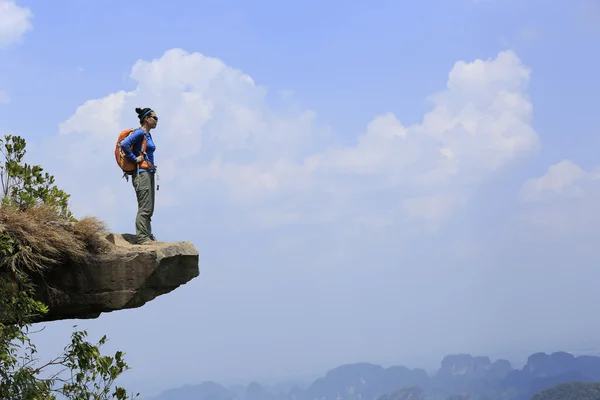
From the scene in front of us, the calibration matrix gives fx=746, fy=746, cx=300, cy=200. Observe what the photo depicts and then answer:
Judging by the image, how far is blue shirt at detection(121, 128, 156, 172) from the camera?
12945 mm

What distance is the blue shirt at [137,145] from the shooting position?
1295 cm

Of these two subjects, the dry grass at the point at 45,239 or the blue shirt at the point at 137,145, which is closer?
the dry grass at the point at 45,239

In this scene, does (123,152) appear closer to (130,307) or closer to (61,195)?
(61,195)

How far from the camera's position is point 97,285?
12227 millimetres

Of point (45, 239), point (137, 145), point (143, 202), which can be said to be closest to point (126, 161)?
point (137, 145)

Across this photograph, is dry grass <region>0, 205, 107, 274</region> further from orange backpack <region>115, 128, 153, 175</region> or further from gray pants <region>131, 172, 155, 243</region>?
orange backpack <region>115, 128, 153, 175</region>

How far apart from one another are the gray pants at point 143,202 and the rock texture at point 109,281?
44cm

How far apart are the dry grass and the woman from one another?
790 millimetres

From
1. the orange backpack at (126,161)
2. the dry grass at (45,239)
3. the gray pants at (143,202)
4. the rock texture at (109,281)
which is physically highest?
the orange backpack at (126,161)

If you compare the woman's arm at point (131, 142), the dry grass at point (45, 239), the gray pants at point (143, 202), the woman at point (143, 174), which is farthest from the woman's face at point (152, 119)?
the dry grass at point (45, 239)

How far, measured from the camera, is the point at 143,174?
12969 mm

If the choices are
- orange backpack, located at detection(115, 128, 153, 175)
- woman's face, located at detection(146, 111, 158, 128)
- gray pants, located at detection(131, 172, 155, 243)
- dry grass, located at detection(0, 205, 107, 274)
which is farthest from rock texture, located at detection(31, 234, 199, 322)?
woman's face, located at detection(146, 111, 158, 128)

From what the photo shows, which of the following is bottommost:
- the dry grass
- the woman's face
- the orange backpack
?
the dry grass

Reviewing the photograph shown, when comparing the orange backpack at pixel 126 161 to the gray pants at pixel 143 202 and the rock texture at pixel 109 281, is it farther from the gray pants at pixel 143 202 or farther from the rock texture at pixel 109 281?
the rock texture at pixel 109 281
